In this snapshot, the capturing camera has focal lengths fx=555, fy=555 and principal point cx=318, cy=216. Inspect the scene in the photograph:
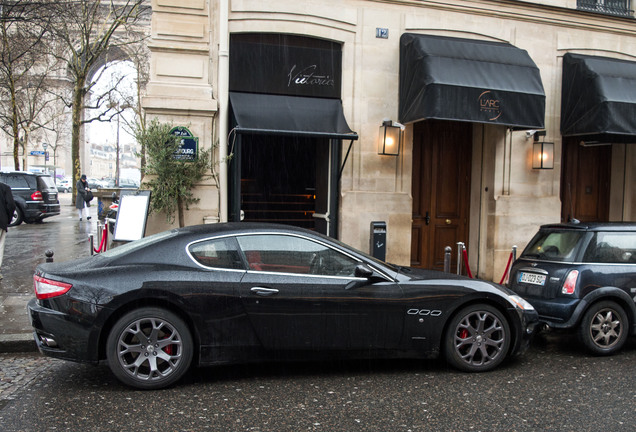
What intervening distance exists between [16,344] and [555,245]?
643 centimetres

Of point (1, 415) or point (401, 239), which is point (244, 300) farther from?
point (401, 239)

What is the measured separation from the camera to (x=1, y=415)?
4297mm

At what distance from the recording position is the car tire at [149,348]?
4.78m

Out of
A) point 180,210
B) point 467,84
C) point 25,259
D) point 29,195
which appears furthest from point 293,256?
point 29,195

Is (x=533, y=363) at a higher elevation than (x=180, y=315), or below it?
below

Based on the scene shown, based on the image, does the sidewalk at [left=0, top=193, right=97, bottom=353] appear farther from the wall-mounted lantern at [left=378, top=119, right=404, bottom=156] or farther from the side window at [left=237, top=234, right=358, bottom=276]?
the wall-mounted lantern at [left=378, top=119, right=404, bottom=156]

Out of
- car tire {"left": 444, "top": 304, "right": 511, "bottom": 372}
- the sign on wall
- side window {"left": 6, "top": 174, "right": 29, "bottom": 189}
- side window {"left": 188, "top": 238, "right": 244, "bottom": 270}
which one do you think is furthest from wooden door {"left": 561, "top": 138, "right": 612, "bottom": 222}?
side window {"left": 6, "top": 174, "right": 29, "bottom": 189}

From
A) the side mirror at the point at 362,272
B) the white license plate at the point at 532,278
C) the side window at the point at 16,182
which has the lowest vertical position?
the white license plate at the point at 532,278

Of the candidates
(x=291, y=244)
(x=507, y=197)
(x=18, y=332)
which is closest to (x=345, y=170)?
(x=507, y=197)

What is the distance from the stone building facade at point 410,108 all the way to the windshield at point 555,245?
3.42 metres

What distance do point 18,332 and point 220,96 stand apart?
5368 millimetres

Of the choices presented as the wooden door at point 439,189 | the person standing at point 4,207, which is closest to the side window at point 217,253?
the person standing at point 4,207

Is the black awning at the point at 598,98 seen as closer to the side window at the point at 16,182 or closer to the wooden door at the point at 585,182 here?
the wooden door at the point at 585,182

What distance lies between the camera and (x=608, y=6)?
12328 mm
